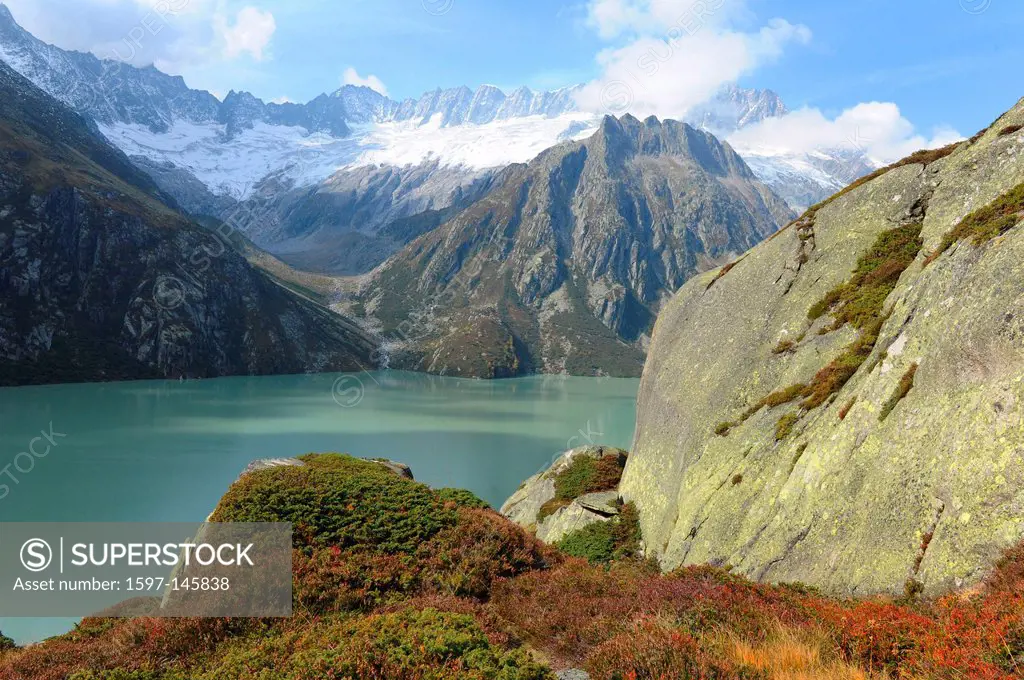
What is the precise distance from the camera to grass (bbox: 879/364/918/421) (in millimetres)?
13055

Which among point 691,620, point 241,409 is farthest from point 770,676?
point 241,409

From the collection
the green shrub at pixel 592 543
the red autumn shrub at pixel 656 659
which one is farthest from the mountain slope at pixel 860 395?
the red autumn shrub at pixel 656 659

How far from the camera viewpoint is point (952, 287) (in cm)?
1327

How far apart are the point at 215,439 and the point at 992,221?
96.8 meters

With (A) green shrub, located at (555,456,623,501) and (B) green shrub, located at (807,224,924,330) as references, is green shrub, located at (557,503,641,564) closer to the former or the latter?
(A) green shrub, located at (555,456,623,501)

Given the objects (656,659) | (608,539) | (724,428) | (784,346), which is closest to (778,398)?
(724,428)

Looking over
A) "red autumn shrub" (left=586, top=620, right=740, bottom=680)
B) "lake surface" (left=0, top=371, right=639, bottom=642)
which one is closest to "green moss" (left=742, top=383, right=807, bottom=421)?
"red autumn shrub" (left=586, top=620, right=740, bottom=680)

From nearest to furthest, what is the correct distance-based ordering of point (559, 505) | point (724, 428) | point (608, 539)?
point (724, 428) → point (608, 539) → point (559, 505)

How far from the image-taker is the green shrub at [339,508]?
12.8 m

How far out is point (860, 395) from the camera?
47.4 feet

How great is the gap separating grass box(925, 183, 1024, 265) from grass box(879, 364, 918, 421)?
3.41 meters

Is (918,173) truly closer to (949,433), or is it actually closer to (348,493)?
(949,433)

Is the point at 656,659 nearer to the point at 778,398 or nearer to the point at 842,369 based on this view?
the point at 842,369

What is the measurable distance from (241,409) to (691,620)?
442 ft
